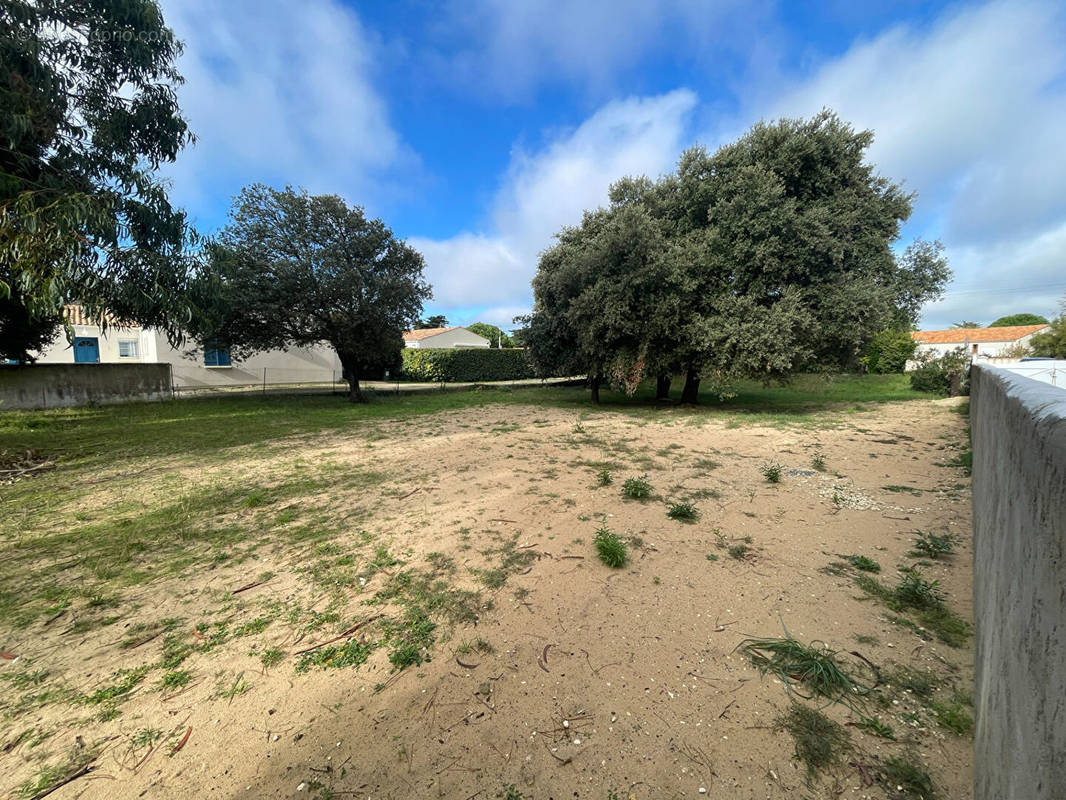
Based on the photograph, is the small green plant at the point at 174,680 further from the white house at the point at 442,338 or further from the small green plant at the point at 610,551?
the white house at the point at 442,338

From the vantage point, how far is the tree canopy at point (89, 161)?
462 cm

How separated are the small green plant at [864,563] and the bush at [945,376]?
18.2 meters

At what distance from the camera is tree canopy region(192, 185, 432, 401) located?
11.6m

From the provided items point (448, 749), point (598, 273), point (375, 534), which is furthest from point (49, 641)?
point (598, 273)

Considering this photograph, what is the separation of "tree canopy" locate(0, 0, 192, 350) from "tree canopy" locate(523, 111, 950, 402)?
890cm

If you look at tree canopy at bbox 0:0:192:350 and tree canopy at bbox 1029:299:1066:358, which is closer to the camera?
tree canopy at bbox 0:0:192:350

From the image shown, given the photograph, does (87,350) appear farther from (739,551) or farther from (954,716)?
(954,716)

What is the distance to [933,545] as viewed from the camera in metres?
3.25

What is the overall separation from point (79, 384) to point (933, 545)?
19338mm

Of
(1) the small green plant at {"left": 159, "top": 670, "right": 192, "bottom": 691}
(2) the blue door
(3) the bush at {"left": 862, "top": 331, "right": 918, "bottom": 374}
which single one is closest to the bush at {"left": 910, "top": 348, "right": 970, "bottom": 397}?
(3) the bush at {"left": 862, "top": 331, "right": 918, "bottom": 374}

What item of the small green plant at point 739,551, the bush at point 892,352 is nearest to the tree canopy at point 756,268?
the small green plant at point 739,551

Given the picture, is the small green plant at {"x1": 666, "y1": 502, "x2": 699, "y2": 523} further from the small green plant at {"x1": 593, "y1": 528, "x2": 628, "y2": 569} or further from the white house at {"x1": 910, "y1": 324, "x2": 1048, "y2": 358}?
the white house at {"x1": 910, "y1": 324, "x2": 1048, "y2": 358}

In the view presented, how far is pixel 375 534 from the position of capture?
366cm

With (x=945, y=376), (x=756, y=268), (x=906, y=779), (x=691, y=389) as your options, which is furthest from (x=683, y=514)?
(x=945, y=376)
